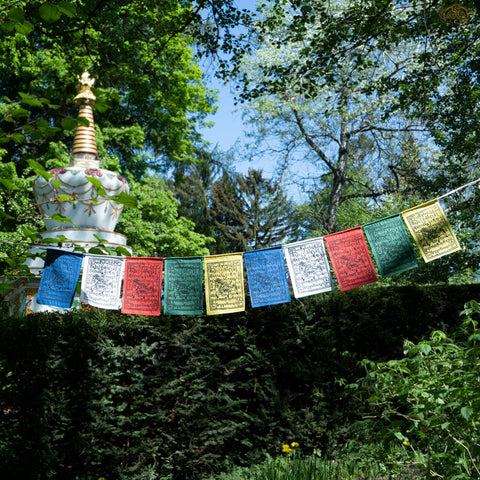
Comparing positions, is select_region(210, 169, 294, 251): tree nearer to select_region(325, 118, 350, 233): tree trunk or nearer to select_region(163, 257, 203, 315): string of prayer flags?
select_region(325, 118, 350, 233): tree trunk

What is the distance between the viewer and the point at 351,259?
18.8 ft

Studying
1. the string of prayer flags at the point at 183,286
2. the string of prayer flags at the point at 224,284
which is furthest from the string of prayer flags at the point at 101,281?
the string of prayer flags at the point at 224,284

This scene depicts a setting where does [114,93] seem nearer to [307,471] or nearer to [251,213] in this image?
[251,213]

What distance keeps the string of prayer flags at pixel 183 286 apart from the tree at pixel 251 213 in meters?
19.3

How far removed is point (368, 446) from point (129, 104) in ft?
68.2

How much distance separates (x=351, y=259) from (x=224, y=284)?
150 centimetres

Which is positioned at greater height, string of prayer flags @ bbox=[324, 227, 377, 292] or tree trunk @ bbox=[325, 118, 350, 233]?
tree trunk @ bbox=[325, 118, 350, 233]

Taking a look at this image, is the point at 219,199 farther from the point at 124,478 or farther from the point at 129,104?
the point at 124,478

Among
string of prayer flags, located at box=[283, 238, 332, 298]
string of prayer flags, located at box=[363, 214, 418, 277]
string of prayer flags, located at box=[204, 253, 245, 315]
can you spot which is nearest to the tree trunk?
string of prayer flags, located at box=[363, 214, 418, 277]

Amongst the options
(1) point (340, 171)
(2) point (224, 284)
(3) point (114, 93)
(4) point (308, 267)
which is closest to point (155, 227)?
(3) point (114, 93)

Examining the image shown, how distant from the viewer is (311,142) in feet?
77.0

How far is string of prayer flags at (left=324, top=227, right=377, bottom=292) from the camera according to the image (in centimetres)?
565

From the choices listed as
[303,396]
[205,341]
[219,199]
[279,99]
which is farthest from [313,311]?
[219,199]

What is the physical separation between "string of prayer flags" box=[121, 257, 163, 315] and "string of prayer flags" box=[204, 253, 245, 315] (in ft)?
1.84
